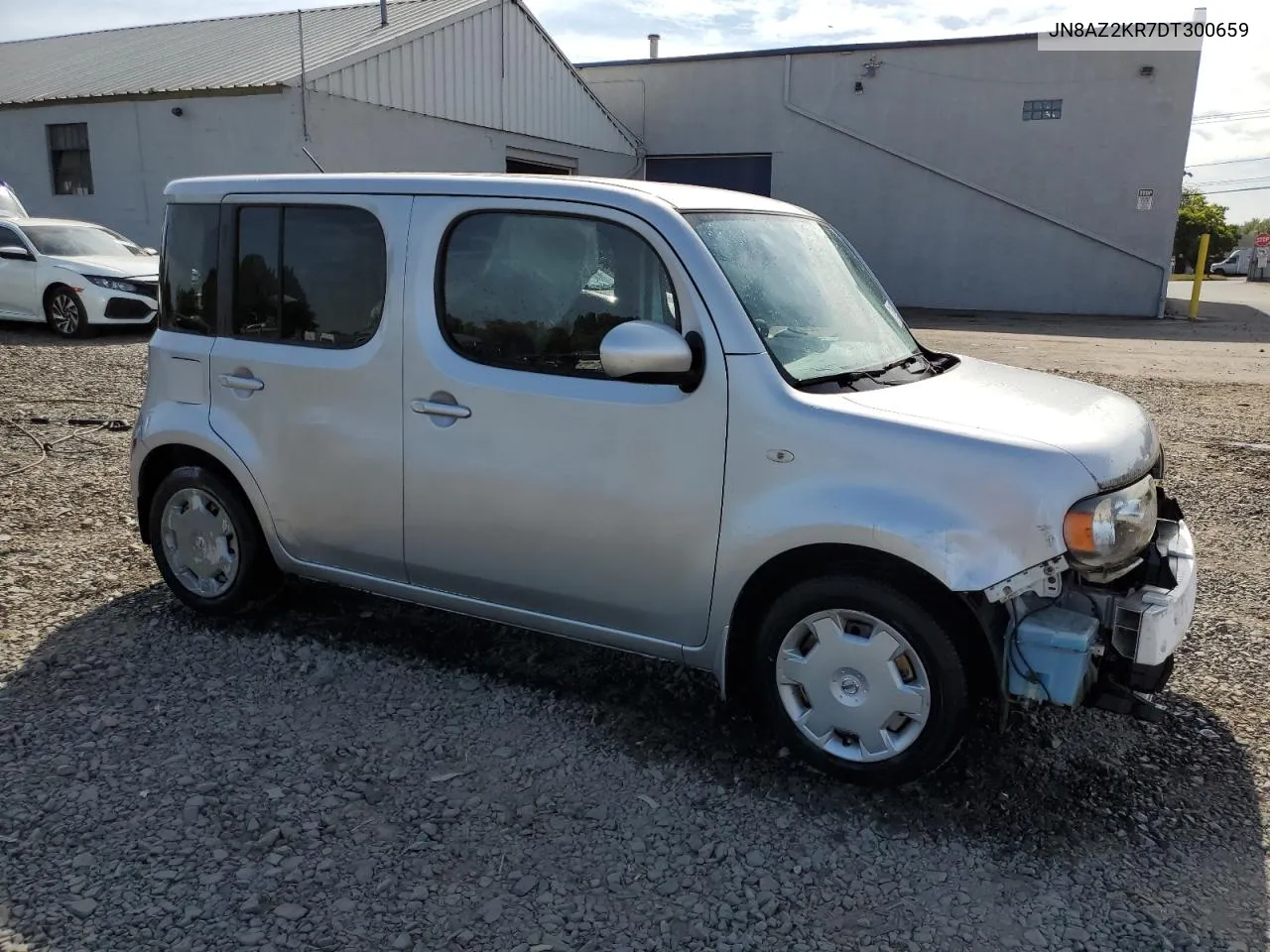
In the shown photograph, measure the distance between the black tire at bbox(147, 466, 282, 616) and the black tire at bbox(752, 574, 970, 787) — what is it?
2.37 metres

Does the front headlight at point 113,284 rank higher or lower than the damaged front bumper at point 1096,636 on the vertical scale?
higher

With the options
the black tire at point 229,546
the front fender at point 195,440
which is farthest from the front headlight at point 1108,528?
the black tire at point 229,546

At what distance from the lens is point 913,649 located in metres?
2.97

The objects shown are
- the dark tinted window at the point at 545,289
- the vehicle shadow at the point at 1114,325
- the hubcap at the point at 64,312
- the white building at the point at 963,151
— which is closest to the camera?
the dark tinted window at the point at 545,289

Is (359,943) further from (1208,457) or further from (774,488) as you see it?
(1208,457)

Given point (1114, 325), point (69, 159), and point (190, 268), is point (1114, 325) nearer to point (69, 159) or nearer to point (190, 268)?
point (190, 268)

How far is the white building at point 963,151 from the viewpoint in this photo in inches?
850

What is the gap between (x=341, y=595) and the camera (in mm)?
4840

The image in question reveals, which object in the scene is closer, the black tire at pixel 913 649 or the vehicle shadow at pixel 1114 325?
the black tire at pixel 913 649

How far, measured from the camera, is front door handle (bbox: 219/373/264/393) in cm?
405

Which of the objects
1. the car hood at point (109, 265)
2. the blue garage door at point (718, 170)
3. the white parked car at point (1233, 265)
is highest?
the blue garage door at point (718, 170)

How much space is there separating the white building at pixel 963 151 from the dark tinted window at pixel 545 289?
838 inches

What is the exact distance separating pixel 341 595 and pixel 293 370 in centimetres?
137

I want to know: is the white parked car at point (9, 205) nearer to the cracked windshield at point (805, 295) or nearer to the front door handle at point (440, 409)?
the front door handle at point (440, 409)
